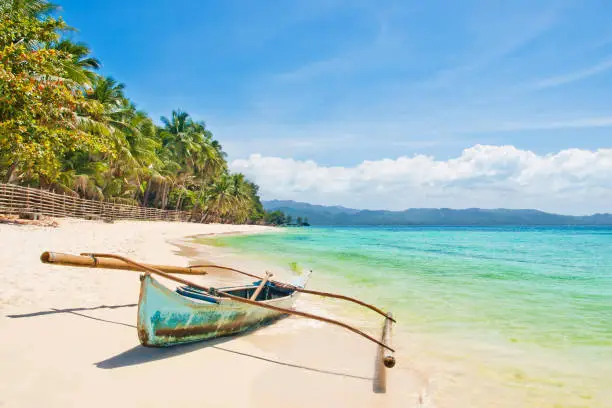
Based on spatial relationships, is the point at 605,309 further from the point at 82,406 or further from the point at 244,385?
the point at 82,406

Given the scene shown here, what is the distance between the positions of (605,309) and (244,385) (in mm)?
9098

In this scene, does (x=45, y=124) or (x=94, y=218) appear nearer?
(x=45, y=124)

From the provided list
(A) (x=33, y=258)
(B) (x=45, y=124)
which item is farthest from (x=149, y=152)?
(A) (x=33, y=258)

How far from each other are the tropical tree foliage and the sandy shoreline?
8.71 meters

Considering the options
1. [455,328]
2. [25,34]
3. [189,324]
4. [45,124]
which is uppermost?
[25,34]

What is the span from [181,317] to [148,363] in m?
0.57

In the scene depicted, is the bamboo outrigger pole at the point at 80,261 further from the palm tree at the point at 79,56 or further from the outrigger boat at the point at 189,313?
the palm tree at the point at 79,56

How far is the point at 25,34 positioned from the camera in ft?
41.9

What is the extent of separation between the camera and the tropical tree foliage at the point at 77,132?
12242 mm

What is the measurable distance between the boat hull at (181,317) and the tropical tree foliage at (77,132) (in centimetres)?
1098

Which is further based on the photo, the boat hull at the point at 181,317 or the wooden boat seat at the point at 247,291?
the wooden boat seat at the point at 247,291

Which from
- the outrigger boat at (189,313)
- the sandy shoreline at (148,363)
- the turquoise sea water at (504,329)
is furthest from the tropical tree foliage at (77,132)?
the turquoise sea water at (504,329)

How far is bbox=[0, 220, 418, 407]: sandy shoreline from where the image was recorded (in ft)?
11.0

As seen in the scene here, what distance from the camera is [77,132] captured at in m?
14.5
